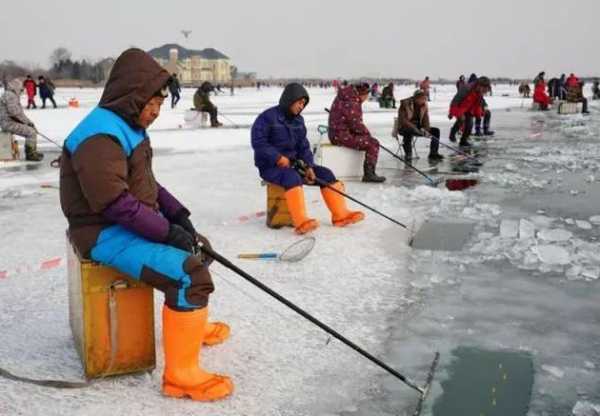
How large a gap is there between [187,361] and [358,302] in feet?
5.44

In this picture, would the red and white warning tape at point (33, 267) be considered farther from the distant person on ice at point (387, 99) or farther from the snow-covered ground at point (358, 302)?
the distant person on ice at point (387, 99)

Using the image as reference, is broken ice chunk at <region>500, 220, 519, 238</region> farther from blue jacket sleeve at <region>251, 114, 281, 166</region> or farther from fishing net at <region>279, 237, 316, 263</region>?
blue jacket sleeve at <region>251, 114, 281, 166</region>

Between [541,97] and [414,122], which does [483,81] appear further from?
[541,97]

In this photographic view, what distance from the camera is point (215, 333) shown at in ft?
12.2

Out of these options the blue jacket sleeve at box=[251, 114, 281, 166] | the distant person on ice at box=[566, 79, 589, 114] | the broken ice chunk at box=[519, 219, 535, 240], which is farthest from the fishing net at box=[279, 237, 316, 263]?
the distant person on ice at box=[566, 79, 589, 114]

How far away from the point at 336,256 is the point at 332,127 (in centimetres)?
423

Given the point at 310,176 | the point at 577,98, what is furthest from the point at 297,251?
the point at 577,98

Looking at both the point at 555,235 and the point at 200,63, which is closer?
the point at 555,235

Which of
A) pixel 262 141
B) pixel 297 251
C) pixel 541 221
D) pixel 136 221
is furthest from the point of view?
pixel 541 221

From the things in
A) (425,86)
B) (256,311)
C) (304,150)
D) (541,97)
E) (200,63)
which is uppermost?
(200,63)

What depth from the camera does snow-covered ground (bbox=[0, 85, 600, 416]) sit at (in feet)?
10.2

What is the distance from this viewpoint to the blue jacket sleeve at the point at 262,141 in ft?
20.7

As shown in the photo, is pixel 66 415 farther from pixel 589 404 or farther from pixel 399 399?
pixel 589 404

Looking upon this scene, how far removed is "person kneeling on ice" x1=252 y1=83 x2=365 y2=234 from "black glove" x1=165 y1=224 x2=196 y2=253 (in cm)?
323
